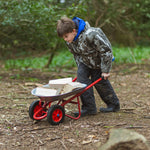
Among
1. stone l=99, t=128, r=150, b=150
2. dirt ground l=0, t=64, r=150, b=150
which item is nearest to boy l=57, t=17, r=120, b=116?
dirt ground l=0, t=64, r=150, b=150

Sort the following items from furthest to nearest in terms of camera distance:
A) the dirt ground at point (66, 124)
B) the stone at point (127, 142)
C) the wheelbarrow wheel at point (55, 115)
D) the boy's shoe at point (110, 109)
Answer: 1. the boy's shoe at point (110, 109)
2. the wheelbarrow wheel at point (55, 115)
3. the dirt ground at point (66, 124)
4. the stone at point (127, 142)

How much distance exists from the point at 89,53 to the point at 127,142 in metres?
1.49

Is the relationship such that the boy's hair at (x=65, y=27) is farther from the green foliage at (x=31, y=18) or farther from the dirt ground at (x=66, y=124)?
the green foliage at (x=31, y=18)

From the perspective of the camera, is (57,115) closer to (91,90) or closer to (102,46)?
(91,90)

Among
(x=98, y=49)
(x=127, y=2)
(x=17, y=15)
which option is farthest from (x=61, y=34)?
(x=127, y=2)

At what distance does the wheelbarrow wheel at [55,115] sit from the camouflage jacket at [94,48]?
2.56 feet

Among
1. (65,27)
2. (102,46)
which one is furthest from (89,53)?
(65,27)

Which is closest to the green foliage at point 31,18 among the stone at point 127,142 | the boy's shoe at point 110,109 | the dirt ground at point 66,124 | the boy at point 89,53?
the dirt ground at point 66,124

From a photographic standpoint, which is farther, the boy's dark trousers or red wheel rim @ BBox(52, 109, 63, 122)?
the boy's dark trousers

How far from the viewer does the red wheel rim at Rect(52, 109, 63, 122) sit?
10.5 ft

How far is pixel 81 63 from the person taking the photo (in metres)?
3.67

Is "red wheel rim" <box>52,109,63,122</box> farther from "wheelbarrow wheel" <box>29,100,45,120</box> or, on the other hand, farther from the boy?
the boy

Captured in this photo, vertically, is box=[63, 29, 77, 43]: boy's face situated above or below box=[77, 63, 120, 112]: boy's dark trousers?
above

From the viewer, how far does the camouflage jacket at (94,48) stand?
10.8 ft
